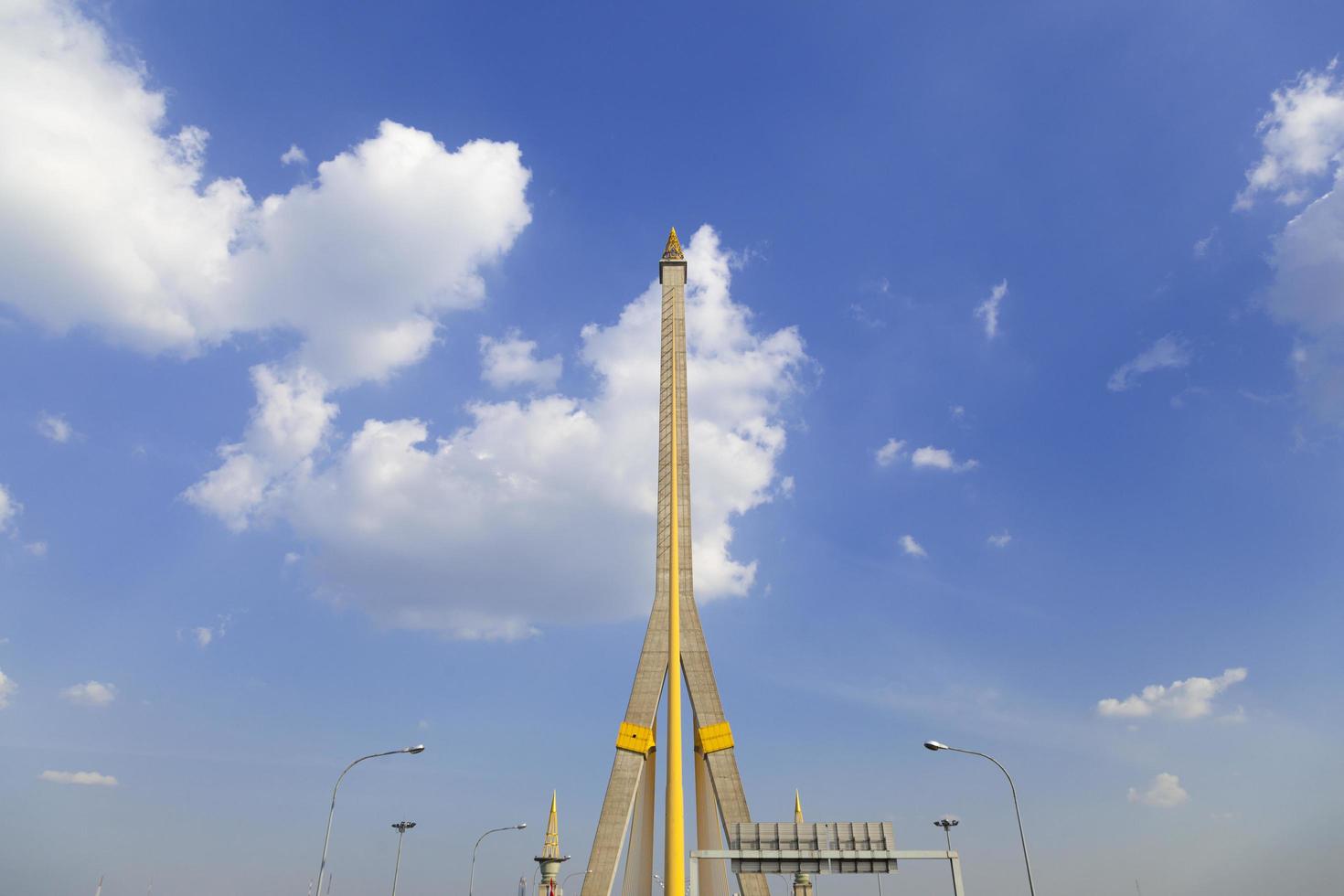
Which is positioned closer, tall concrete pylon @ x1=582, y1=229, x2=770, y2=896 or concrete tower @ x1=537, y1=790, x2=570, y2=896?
tall concrete pylon @ x1=582, y1=229, x2=770, y2=896

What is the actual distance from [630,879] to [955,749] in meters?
21.1

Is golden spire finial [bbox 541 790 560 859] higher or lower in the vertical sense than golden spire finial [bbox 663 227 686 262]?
lower

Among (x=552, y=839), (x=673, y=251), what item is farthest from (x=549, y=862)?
(x=673, y=251)

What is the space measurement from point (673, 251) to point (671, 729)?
91.8 feet

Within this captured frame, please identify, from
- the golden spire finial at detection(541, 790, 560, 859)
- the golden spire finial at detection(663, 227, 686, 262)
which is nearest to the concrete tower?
the golden spire finial at detection(541, 790, 560, 859)

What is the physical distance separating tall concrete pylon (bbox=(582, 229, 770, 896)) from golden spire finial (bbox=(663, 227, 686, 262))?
27.4 ft

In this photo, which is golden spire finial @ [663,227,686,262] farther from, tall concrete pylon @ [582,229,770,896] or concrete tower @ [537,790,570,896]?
concrete tower @ [537,790,570,896]

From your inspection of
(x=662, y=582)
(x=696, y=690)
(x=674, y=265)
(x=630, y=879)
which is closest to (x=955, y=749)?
(x=696, y=690)

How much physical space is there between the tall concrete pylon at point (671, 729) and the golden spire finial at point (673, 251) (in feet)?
27.4

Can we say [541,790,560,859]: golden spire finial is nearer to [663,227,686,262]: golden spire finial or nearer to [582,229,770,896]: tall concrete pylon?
[582,229,770,896]: tall concrete pylon

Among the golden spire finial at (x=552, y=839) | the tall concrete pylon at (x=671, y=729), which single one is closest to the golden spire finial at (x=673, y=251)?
the tall concrete pylon at (x=671, y=729)

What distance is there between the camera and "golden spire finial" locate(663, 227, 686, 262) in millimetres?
49250

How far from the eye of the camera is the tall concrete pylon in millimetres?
35438

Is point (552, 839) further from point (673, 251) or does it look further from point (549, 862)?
point (673, 251)
